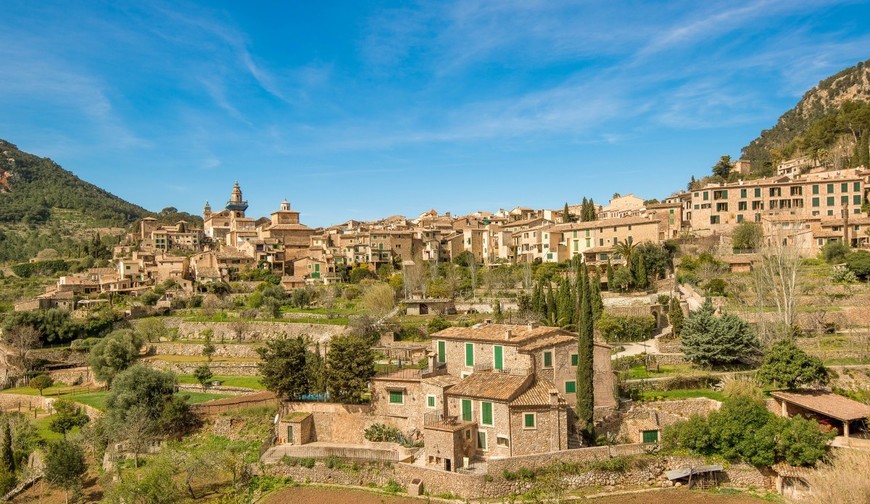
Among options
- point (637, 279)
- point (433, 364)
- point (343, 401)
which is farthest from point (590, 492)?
point (637, 279)

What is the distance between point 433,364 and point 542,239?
34173 mm

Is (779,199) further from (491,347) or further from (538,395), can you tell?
(538,395)

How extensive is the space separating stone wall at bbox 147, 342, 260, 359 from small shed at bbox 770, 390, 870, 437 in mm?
33512

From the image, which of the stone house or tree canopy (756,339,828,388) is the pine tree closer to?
tree canopy (756,339,828,388)

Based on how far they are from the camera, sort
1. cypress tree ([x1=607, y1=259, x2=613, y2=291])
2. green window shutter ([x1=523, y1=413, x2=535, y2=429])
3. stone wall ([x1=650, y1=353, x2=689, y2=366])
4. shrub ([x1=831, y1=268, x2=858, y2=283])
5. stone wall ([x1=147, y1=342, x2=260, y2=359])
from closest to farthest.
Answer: green window shutter ([x1=523, y1=413, x2=535, y2=429]) → stone wall ([x1=650, y1=353, x2=689, y2=366]) → shrub ([x1=831, y1=268, x2=858, y2=283]) → cypress tree ([x1=607, y1=259, x2=613, y2=291]) → stone wall ([x1=147, y1=342, x2=260, y2=359])

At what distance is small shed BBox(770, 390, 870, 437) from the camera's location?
22422 mm

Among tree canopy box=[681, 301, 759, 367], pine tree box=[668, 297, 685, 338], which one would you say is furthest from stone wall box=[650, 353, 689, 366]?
pine tree box=[668, 297, 685, 338]

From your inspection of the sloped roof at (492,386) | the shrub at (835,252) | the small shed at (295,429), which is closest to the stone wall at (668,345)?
the sloped roof at (492,386)

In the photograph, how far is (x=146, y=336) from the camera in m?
50.1

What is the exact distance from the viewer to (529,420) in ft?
73.2

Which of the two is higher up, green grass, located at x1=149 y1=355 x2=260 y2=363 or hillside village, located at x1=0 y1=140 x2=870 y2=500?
hillside village, located at x1=0 y1=140 x2=870 y2=500

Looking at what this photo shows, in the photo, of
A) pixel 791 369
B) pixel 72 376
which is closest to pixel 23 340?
pixel 72 376

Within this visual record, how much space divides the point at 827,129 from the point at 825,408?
57374 mm

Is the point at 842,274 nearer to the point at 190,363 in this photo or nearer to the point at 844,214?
the point at 844,214
